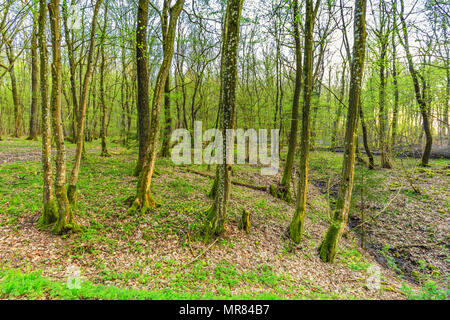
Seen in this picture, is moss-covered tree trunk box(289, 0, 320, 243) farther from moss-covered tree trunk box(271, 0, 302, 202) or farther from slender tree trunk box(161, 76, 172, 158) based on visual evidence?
slender tree trunk box(161, 76, 172, 158)

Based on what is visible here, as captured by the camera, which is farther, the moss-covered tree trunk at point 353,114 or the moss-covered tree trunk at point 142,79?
the moss-covered tree trunk at point 142,79

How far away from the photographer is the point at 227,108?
5531mm

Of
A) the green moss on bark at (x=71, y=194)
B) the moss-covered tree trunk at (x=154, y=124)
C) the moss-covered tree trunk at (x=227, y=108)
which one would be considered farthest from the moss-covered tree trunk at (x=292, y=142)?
the green moss on bark at (x=71, y=194)

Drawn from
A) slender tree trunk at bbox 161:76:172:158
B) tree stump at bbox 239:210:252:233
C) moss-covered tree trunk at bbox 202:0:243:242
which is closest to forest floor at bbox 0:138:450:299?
tree stump at bbox 239:210:252:233

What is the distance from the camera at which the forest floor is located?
388 centimetres

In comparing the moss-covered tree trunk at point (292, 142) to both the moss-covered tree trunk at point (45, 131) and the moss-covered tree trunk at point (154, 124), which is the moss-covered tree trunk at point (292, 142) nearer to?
the moss-covered tree trunk at point (154, 124)

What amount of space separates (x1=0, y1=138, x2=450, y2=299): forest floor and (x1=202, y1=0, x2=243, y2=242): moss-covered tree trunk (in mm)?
462

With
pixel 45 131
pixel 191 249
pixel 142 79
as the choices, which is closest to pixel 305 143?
pixel 191 249

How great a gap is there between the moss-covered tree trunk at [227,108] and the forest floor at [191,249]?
0.46m

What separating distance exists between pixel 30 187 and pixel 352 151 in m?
9.79

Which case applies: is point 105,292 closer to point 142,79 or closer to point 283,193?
point 142,79

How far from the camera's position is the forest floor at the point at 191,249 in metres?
3.88
